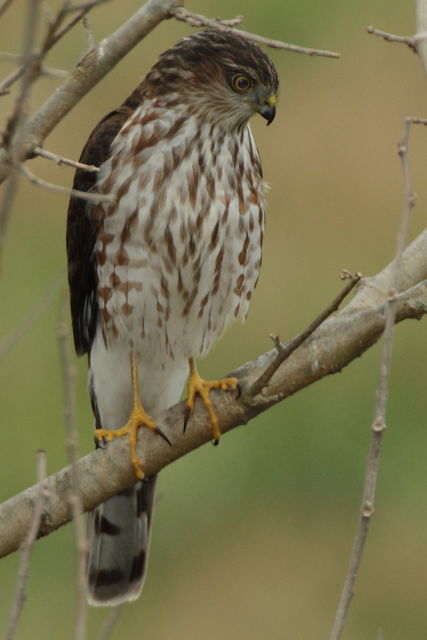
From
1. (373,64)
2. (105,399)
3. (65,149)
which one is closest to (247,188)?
(105,399)

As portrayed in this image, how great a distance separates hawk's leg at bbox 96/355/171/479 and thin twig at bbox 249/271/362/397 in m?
0.47

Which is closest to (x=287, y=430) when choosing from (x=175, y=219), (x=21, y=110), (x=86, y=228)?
(x=86, y=228)

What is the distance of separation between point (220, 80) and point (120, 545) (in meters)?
1.85

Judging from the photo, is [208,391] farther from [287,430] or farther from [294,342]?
[287,430]

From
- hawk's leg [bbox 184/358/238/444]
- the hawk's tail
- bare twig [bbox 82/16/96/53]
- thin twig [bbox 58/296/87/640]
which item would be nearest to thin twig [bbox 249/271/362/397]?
hawk's leg [bbox 184/358/238/444]

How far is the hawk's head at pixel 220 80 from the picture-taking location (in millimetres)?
4523

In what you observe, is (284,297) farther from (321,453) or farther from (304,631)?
(304,631)

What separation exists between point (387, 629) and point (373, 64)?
193 inches

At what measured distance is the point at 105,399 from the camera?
519 centimetres

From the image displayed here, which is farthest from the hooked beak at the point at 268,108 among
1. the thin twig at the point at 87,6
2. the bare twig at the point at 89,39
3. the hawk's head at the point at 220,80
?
the thin twig at the point at 87,6

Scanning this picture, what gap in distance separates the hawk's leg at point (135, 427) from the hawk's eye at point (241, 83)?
3.55 feet

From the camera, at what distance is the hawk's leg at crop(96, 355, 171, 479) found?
399cm

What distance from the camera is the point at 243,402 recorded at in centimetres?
379

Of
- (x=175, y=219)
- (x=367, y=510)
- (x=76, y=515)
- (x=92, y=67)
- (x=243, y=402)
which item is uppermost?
(x=92, y=67)
